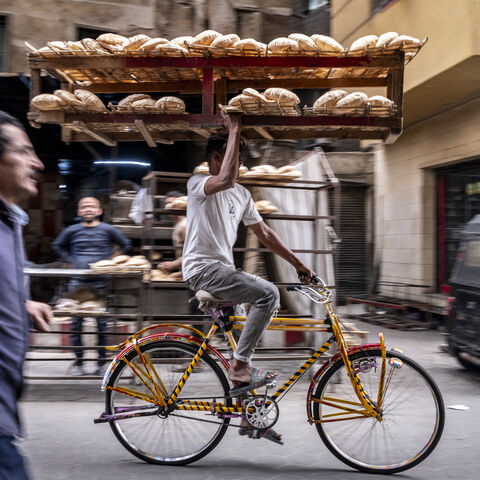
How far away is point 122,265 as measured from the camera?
5684mm

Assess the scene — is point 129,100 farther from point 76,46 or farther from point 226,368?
point 226,368

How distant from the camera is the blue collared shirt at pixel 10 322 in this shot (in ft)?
6.13

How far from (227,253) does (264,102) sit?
1070mm

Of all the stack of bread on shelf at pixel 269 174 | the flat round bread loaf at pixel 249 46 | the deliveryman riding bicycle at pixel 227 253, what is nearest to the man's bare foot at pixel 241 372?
the deliveryman riding bicycle at pixel 227 253

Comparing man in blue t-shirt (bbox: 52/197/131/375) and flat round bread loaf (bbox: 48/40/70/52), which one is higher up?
flat round bread loaf (bbox: 48/40/70/52)

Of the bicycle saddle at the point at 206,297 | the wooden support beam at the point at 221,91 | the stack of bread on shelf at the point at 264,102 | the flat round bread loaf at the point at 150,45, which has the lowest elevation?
the bicycle saddle at the point at 206,297

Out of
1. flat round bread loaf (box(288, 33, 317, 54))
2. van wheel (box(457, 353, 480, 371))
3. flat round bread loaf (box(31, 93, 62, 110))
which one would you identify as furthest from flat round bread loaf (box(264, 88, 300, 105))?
van wheel (box(457, 353, 480, 371))

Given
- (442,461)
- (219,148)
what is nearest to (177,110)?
(219,148)

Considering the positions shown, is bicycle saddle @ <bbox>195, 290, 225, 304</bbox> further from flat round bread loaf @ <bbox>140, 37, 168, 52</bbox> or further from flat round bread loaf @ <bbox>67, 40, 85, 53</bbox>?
flat round bread loaf @ <bbox>67, 40, 85, 53</bbox>

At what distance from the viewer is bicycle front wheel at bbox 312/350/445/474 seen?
11.7ft

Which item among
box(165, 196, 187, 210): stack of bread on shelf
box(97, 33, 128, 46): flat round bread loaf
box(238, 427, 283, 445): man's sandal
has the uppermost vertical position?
box(97, 33, 128, 46): flat round bread loaf

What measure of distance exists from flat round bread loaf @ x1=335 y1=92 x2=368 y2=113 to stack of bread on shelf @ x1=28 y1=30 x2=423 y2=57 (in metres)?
0.36

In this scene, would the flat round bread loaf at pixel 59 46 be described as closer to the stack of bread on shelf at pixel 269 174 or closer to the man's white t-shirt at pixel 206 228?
the man's white t-shirt at pixel 206 228

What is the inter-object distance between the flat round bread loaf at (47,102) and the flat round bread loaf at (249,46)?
138cm
